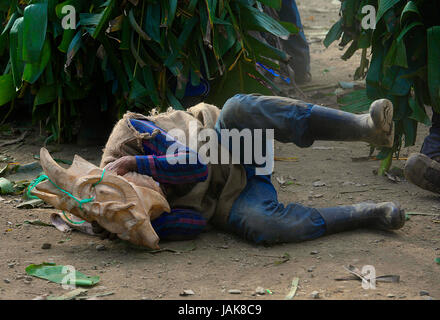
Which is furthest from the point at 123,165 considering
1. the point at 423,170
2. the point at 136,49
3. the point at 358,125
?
the point at 423,170

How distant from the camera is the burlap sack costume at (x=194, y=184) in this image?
2373 mm

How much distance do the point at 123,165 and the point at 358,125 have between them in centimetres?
84

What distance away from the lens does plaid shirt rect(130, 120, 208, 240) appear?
2.26 m

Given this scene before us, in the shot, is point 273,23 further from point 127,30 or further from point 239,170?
point 239,170

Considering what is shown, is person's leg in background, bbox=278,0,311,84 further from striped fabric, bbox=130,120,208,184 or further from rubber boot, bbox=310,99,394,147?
striped fabric, bbox=130,120,208,184

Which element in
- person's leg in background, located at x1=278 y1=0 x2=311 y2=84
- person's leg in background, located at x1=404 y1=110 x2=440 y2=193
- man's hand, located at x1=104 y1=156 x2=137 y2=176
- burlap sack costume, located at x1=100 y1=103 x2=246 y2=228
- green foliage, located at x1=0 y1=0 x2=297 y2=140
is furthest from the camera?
person's leg in background, located at x1=278 y1=0 x2=311 y2=84

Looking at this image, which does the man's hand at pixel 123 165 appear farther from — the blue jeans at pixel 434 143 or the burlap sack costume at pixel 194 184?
the blue jeans at pixel 434 143

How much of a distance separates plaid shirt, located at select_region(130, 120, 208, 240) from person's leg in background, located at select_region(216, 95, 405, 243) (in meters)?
0.17

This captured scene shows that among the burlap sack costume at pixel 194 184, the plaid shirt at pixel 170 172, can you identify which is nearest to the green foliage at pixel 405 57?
the burlap sack costume at pixel 194 184

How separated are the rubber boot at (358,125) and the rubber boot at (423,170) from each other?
1.53ft

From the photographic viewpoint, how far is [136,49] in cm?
320

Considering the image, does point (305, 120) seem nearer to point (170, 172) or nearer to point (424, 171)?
point (170, 172)

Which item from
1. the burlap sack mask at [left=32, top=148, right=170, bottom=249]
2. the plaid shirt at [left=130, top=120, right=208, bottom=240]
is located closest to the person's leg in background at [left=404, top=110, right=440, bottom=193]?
the plaid shirt at [left=130, top=120, right=208, bottom=240]

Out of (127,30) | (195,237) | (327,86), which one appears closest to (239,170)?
(195,237)
